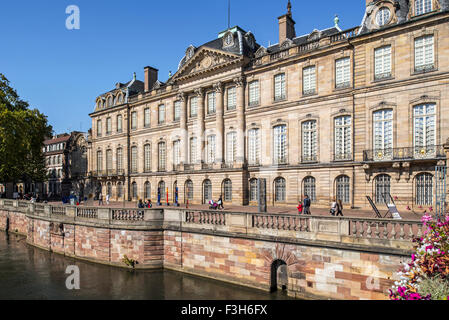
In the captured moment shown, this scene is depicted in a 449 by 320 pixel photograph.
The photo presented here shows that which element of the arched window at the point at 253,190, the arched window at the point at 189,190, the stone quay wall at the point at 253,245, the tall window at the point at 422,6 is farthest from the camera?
the arched window at the point at 189,190

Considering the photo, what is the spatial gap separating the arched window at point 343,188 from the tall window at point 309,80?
731 cm

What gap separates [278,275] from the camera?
44.7ft

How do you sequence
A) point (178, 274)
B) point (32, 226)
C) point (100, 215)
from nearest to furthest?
point (178, 274), point (100, 215), point (32, 226)

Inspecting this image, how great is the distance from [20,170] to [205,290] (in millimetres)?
36689

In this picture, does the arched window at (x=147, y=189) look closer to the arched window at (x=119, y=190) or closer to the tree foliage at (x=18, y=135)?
the arched window at (x=119, y=190)

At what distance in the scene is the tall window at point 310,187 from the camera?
25156 mm

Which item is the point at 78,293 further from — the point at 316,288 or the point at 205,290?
the point at 316,288

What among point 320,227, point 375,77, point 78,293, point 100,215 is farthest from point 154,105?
point 320,227

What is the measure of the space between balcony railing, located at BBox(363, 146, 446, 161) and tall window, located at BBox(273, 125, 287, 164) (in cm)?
679

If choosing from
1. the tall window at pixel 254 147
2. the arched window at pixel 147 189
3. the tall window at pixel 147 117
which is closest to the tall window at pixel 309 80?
→ the tall window at pixel 254 147

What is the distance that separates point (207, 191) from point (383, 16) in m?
20.6

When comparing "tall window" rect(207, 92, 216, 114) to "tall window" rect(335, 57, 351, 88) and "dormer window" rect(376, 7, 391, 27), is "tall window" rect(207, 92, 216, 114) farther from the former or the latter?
"dormer window" rect(376, 7, 391, 27)

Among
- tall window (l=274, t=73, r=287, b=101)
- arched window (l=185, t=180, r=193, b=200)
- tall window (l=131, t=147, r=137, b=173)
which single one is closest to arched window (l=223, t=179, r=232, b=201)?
arched window (l=185, t=180, r=193, b=200)

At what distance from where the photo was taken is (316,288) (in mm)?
11961
